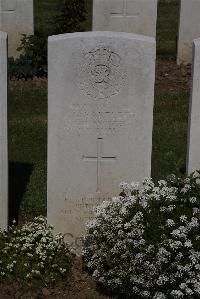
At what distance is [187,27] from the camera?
13.6 m

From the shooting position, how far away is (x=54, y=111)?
6695mm

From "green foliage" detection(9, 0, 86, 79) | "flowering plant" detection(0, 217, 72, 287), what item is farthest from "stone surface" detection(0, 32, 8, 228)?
"green foliage" detection(9, 0, 86, 79)

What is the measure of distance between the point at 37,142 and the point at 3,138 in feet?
9.72

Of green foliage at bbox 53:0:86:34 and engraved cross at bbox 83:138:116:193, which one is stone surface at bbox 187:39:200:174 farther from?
green foliage at bbox 53:0:86:34

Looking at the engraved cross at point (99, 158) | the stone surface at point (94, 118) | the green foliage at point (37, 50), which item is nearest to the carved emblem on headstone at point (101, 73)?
the stone surface at point (94, 118)

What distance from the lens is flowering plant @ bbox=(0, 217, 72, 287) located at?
6422mm

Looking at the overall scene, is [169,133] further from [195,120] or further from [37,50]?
[37,50]

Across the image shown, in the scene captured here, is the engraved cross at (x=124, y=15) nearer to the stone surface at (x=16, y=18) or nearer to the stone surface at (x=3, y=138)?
the stone surface at (x=16, y=18)

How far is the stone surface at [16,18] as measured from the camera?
43.5 ft

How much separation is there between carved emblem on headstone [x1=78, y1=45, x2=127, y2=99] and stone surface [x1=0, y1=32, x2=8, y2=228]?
64 centimetres

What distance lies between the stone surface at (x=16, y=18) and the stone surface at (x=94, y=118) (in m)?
6.83

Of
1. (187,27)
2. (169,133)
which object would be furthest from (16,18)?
(169,133)

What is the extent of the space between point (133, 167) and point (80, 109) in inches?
27.3

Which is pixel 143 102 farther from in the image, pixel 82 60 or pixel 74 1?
pixel 74 1
